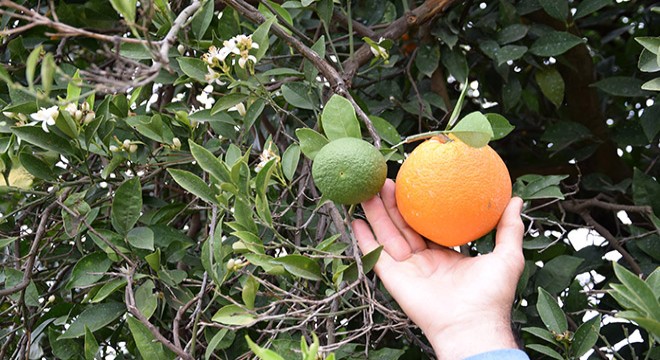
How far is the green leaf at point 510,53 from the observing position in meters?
1.67

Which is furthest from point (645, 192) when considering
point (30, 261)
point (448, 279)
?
point (30, 261)

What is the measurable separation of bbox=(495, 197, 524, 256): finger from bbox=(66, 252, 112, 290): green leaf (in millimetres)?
Answer: 680

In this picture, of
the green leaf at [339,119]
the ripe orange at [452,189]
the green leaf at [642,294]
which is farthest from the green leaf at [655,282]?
the green leaf at [339,119]

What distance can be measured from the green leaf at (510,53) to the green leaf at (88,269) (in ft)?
2.96

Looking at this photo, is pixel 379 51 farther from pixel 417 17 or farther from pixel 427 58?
pixel 427 58

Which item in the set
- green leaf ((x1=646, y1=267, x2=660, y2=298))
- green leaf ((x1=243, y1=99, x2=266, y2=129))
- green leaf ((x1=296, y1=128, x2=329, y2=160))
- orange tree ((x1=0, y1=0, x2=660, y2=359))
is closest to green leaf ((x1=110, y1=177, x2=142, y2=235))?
orange tree ((x1=0, y1=0, x2=660, y2=359))

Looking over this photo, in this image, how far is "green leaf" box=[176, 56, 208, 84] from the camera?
1.30m

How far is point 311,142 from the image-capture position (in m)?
1.18

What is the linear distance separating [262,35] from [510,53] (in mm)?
664

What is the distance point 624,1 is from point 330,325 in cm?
135

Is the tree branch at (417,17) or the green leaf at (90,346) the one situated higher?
the tree branch at (417,17)

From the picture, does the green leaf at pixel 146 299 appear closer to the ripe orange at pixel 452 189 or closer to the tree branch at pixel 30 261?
the tree branch at pixel 30 261

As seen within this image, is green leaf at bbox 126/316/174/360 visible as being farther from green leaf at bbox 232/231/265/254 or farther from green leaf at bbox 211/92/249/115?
green leaf at bbox 211/92/249/115

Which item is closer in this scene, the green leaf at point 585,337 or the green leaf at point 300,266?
the green leaf at point 300,266
